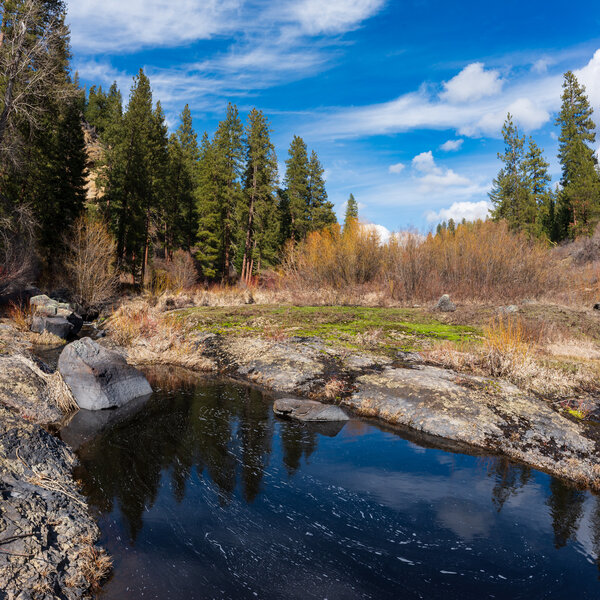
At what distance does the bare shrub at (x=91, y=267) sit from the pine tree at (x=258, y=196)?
15.4m

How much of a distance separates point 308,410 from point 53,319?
12.1 meters

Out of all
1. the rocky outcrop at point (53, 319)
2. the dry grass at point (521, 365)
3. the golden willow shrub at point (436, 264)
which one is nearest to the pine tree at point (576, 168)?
→ the golden willow shrub at point (436, 264)

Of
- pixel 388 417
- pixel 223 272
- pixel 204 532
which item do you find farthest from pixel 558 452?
pixel 223 272

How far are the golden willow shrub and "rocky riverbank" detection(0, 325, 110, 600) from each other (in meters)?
18.9

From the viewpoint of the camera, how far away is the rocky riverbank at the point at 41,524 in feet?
10.5

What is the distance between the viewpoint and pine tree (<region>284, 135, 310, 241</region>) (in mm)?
41250

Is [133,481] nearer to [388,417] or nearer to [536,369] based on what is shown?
[388,417]

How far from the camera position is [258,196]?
3612 centimetres

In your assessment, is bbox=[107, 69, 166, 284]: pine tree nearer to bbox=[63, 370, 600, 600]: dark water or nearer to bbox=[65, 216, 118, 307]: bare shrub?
bbox=[65, 216, 118, 307]: bare shrub

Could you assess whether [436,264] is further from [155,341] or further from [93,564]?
[93,564]

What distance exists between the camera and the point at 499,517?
490cm

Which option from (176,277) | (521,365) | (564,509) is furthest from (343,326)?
(176,277)

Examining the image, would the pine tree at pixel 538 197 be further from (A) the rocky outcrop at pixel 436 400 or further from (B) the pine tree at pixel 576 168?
(A) the rocky outcrop at pixel 436 400

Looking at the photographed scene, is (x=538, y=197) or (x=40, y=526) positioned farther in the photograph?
(x=538, y=197)
